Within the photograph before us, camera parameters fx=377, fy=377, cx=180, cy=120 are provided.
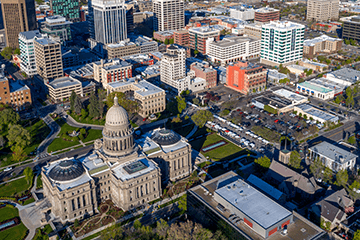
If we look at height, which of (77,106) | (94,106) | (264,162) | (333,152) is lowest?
(264,162)

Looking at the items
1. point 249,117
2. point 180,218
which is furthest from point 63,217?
point 249,117

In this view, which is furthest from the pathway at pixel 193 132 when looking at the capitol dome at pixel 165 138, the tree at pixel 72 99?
the tree at pixel 72 99

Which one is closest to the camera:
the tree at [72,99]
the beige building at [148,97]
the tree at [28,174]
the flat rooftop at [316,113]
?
the tree at [28,174]

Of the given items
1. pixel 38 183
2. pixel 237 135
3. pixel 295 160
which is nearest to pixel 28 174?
pixel 38 183

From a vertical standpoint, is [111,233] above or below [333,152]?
below

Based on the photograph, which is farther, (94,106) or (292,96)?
(292,96)

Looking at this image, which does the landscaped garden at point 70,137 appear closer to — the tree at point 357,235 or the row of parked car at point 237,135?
the row of parked car at point 237,135

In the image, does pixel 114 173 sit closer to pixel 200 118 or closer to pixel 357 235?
pixel 200 118
